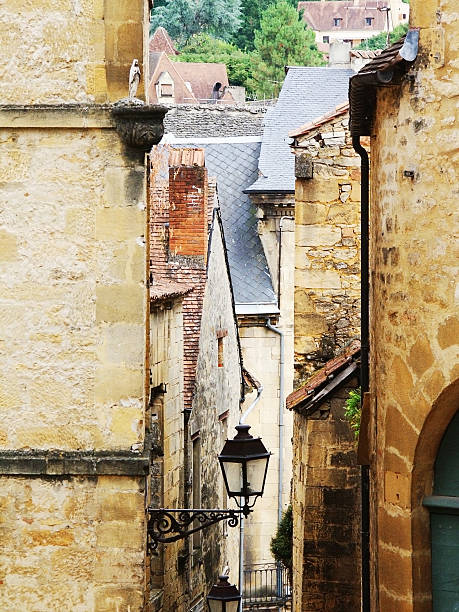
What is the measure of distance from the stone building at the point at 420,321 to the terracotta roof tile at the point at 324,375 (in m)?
3.75

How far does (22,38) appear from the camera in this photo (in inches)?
318

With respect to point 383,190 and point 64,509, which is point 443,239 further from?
point 64,509

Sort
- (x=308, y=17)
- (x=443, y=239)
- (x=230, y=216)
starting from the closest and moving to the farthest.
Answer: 1. (x=443, y=239)
2. (x=230, y=216)
3. (x=308, y=17)

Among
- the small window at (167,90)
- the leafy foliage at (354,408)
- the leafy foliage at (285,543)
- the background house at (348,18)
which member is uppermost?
the background house at (348,18)

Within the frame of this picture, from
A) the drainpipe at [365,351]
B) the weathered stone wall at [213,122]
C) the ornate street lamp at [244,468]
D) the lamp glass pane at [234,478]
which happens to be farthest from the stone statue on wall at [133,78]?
the weathered stone wall at [213,122]

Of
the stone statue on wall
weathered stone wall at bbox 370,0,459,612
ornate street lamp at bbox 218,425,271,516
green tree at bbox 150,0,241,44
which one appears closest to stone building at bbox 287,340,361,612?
ornate street lamp at bbox 218,425,271,516

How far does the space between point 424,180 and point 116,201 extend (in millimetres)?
2005

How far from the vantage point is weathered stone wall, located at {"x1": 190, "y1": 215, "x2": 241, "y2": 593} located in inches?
603

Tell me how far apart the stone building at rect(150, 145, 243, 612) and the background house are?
9115cm

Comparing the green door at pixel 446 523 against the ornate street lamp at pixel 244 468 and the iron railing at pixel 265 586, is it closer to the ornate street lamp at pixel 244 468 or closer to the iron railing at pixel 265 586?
the ornate street lamp at pixel 244 468

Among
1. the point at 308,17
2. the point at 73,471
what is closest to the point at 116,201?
the point at 73,471

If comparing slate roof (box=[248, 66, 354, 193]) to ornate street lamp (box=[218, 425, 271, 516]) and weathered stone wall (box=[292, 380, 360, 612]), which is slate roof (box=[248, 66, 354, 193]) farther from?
ornate street lamp (box=[218, 425, 271, 516])

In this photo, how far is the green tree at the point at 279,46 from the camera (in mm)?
63000

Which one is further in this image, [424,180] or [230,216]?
[230,216]
